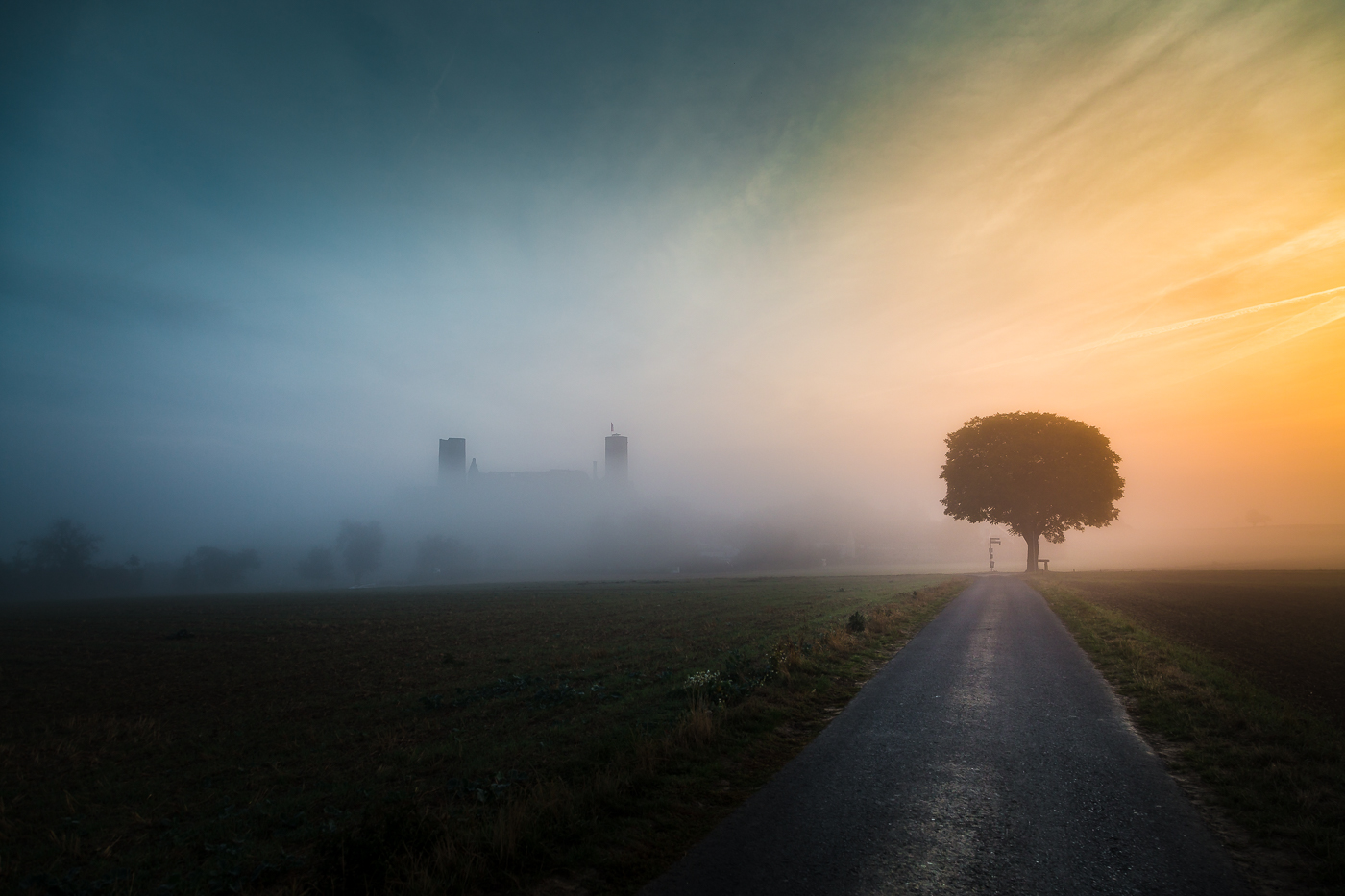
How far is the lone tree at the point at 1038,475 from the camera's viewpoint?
56.4 m

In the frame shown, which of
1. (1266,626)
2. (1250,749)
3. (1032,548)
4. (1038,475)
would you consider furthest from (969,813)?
(1032,548)

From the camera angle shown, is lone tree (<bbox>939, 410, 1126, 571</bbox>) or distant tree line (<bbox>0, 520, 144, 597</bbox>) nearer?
lone tree (<bbox>939, 410, 1126, 571</bbox>)

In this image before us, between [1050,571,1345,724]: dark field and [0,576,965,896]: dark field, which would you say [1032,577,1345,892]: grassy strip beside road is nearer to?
[1050,571,1345,724]: dark field

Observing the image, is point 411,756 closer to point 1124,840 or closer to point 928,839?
point 928,839

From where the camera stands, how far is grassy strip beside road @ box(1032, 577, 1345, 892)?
595cm

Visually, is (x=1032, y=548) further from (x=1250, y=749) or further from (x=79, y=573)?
(x=79, y=573)

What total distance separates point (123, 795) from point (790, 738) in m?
12.4

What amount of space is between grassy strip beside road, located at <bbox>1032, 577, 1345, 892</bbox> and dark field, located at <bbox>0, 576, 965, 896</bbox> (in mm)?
5388

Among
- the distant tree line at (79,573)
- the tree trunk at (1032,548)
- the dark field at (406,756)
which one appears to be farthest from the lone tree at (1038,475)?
the distant tree line at (79,573)


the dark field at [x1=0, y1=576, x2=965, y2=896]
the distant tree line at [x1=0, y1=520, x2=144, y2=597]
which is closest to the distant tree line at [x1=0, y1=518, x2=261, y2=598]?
the distant tree line at [x1=0, y1=520, x2=144, y2=597]

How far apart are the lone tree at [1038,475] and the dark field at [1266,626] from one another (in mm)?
18740

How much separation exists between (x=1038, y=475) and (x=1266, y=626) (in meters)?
39.6

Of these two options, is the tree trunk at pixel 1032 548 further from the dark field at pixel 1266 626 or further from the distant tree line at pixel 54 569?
the distant tree line at pixel 54 569

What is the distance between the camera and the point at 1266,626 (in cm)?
2038
